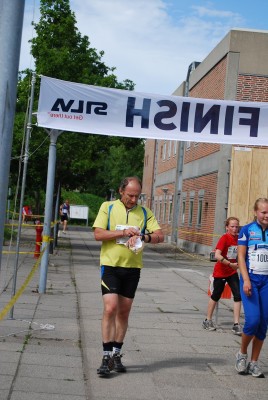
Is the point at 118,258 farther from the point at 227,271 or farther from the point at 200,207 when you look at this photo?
the point at 200,207

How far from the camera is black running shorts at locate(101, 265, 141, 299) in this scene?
23.1ft

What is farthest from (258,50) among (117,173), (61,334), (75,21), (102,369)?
(117,173)

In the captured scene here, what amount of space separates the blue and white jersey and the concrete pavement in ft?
3.58

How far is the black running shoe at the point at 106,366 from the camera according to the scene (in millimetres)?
6895

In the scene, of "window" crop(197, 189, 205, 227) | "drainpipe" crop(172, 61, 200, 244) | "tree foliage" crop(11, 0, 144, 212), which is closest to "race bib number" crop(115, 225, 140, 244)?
"tree foliage" crop(11, 0, 144, 212)

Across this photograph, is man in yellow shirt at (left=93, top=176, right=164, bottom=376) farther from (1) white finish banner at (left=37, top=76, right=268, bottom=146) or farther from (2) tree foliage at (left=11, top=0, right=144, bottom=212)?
(2) tree foliage at (left=11, top=0, right=144, bottom=212)

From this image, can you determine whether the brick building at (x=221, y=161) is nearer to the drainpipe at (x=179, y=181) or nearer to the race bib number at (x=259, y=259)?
the drainpipe at (x=179, y=181)

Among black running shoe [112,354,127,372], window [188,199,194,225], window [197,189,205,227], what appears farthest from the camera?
window [188,199,194,225]

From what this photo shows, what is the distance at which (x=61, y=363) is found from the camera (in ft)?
24.2

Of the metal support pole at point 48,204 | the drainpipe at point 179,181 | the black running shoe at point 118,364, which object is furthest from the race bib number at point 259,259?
the drainpipe at point 179,181

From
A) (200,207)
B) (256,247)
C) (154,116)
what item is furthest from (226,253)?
(200,207)

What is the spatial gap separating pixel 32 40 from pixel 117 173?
72327mm

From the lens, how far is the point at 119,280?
23.4ft

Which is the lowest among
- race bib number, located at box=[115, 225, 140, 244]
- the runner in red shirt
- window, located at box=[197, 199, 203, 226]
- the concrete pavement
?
the concrete pavement
